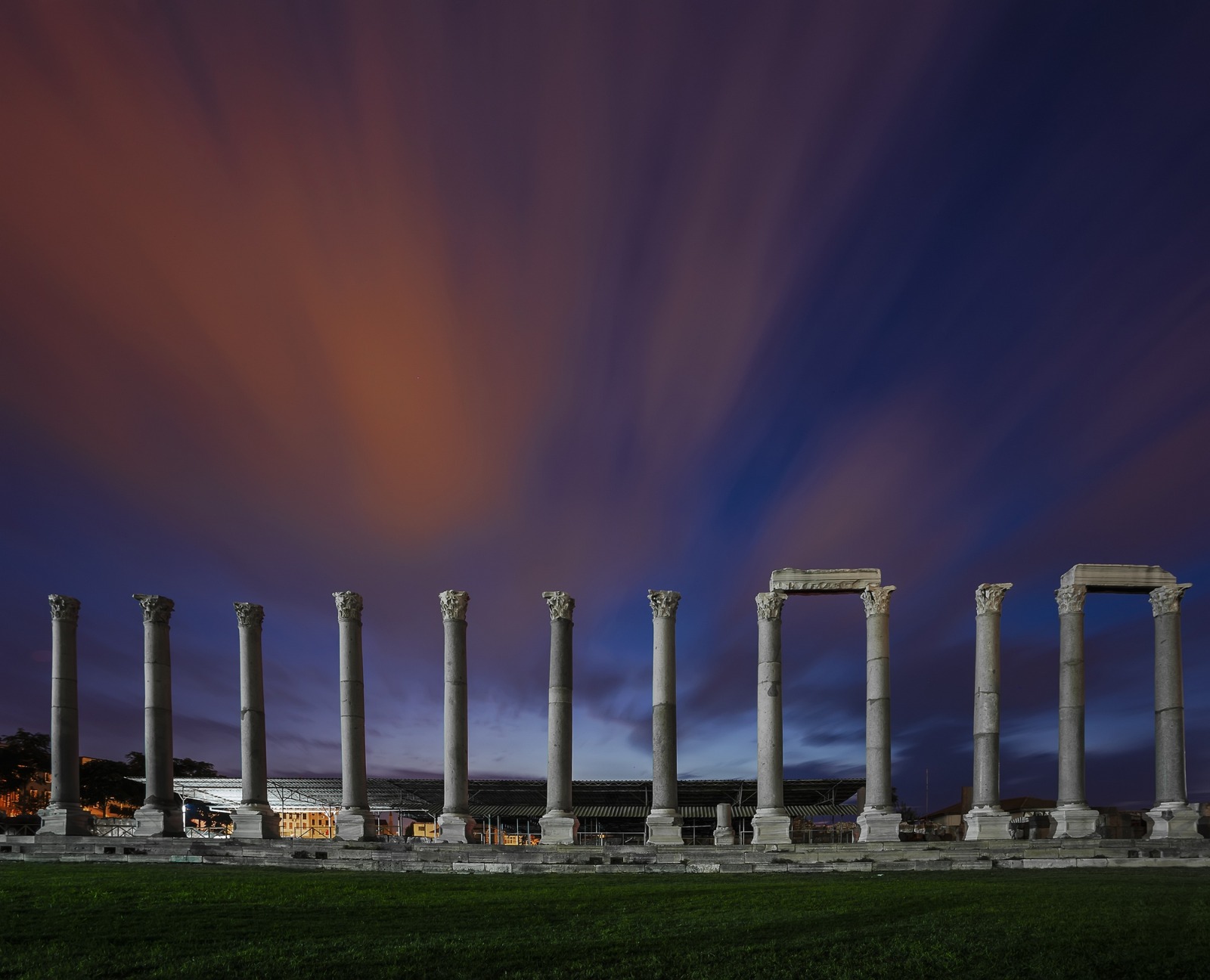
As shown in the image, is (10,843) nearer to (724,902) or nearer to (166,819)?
(166,819)

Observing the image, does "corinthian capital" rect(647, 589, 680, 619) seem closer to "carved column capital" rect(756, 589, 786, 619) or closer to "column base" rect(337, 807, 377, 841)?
"carved column capital" rect(756, 589, 786, 619)

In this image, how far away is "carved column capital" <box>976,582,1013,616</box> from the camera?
1856 inches

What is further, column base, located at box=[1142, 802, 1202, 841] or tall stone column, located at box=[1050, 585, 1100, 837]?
tall stone column, located at box=[1050, 585, 1100, 837]

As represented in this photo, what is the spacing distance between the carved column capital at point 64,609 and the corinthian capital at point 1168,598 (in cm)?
5599

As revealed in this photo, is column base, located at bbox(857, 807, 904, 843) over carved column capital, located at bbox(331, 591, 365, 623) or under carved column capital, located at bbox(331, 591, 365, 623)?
under

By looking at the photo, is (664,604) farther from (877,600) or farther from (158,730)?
(158,730)

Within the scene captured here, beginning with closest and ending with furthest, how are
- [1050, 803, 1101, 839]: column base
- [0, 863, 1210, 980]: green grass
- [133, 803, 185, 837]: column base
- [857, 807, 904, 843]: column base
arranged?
[0, 863, 1210, 980]: green grass
[1050, 803, 1101, 839]: column base
[857, 807, 904, 843]: column base
[133, 803, 185, 837]: column base

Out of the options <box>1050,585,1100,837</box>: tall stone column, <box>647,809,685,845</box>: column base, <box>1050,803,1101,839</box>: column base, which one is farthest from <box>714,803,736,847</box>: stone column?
<box>1050,585,1100,837</box>: tall stone column

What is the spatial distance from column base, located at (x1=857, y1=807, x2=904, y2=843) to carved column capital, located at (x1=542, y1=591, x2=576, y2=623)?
678 inches

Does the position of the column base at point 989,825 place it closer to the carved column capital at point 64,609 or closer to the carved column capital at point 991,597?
the carved column capital at point 991,597

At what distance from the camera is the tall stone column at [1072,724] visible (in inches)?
1767

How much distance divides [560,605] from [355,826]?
14.9 metres

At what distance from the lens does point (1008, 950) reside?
17359mm

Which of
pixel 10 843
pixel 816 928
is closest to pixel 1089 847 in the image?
pixel 816 928
